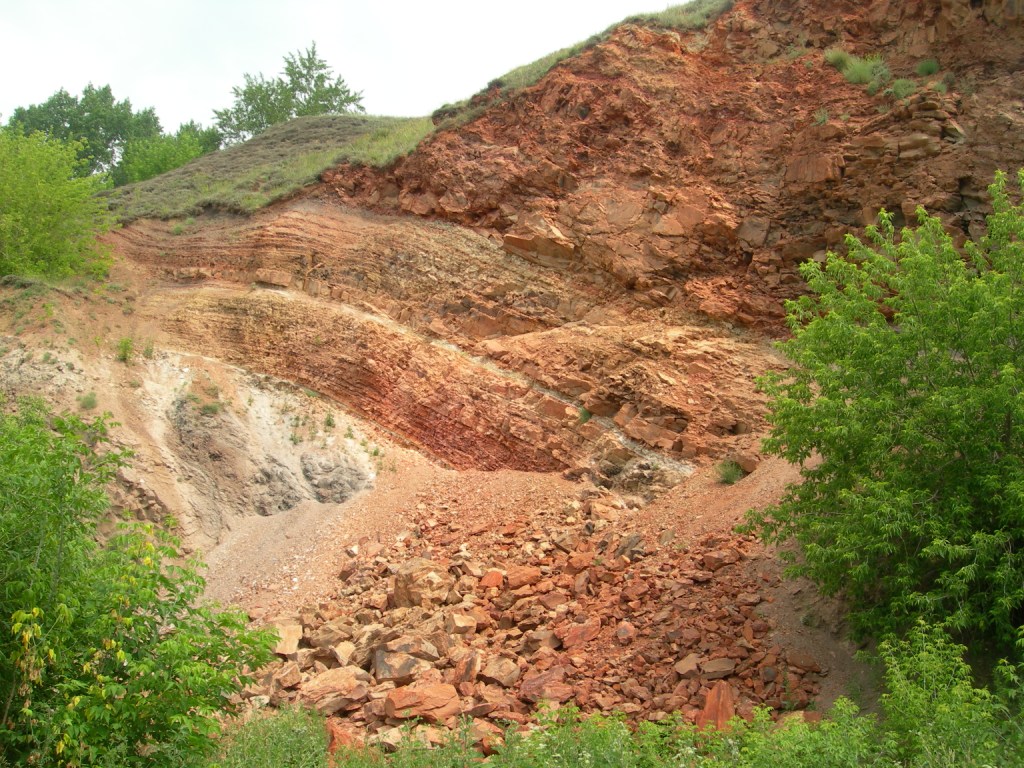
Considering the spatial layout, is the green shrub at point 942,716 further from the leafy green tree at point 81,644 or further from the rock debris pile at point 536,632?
the leafy green tree at point 81,644

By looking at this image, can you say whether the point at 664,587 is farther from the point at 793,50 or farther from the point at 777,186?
the point at 793,50

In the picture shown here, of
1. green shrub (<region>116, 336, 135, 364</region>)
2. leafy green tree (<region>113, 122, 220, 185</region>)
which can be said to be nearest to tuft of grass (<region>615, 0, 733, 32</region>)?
green shrub (<region>116, 336, 135, 364</region>)

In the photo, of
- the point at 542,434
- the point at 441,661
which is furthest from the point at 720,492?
the point at 441,661

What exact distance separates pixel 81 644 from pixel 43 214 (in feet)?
50.6

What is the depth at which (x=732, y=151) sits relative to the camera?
18.2m

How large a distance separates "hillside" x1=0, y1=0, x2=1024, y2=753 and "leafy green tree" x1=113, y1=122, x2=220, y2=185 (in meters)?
18.3

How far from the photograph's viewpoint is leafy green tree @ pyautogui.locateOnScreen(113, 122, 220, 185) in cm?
3856

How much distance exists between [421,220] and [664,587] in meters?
11.5

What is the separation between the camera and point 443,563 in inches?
533

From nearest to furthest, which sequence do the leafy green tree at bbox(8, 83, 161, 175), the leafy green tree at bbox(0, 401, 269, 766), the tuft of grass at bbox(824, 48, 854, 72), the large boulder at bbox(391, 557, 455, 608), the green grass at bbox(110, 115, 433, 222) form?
the leafy green tree at bbox(0, 401, 269, 766) → the large boulder at bbox(391, 557, 455, 608) → the tuft of grass at bbox(824, 48, 854, 72) → the green grass at bbox(110, 115, 433, 222) → the leafy green tree at bbox(8, 83, 161, 175)

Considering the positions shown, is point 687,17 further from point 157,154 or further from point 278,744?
point 157,154

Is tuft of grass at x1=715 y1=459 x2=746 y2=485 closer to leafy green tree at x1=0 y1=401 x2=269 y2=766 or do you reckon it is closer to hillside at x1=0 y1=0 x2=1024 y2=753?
hillside at x1=0 y1=0 x2=1024 y2=753

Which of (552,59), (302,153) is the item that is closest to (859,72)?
(552,59)

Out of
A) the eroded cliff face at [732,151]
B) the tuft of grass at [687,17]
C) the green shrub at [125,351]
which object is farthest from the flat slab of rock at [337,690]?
the tuft of grass at [687,17]
